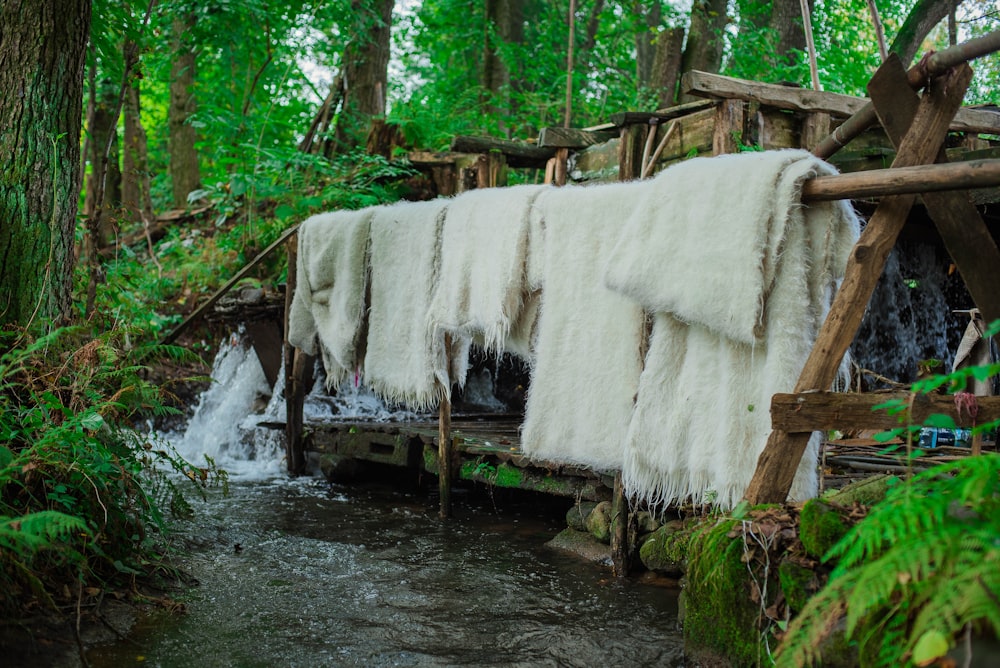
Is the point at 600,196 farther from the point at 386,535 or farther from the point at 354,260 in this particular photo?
the point at 386,535

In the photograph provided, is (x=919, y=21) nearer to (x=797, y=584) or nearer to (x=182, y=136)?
(x=797, y=584)

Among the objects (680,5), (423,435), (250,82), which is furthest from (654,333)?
(680,5)

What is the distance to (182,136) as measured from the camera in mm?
16328

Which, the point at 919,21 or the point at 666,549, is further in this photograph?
the point at 919,21

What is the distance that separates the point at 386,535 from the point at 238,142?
28.0ft

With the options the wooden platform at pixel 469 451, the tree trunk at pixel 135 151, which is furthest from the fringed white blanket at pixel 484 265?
the tree trunk at pixel 135 151

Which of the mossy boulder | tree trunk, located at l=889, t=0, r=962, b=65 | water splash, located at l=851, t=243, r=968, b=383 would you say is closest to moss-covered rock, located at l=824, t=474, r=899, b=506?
the mossy boulder

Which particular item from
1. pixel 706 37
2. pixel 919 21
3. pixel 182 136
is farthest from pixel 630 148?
pixel 182 136

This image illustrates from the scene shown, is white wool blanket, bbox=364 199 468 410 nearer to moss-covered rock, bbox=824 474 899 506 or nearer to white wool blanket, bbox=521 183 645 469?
white wool blanket, bbox=521 183 645 469

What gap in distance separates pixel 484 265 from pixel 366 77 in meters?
9.62

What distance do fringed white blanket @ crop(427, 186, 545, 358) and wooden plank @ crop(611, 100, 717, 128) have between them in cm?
129

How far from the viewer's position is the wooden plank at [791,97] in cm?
589

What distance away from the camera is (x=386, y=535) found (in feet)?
24.2

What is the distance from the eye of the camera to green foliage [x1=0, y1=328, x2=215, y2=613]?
395 cm
